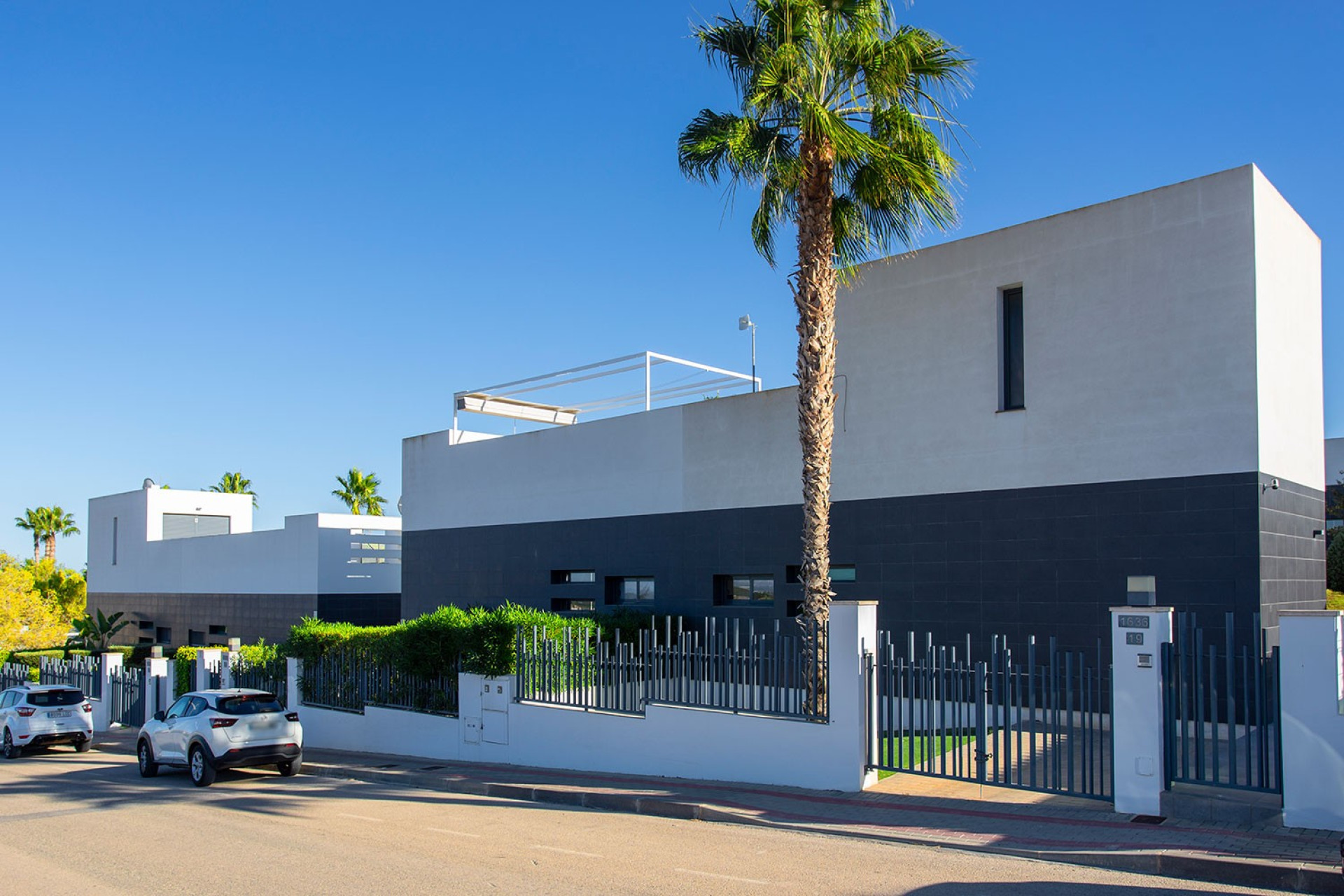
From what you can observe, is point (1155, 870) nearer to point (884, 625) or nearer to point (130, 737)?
point (884, 625)

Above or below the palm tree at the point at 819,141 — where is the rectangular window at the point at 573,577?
below

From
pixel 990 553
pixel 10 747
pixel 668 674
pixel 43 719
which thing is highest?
pixel 990 553

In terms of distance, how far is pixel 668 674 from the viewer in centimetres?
1445

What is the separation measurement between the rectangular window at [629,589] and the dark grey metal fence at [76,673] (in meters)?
14.7

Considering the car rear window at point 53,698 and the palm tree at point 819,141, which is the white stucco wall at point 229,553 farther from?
the palm tree at point 819,141

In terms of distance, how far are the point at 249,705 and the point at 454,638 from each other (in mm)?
3375

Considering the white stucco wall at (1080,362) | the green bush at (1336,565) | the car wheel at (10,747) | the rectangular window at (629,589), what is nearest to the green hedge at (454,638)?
the rectangular window at (629,589)

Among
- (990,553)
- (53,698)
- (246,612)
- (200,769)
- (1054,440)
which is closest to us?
(1054,440)

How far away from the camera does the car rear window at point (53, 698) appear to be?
2173cm

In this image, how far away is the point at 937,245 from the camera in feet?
57.1

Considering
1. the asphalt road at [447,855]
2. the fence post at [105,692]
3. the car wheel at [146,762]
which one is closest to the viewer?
the asphalt road at [447,855]

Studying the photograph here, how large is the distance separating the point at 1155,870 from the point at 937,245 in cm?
1119

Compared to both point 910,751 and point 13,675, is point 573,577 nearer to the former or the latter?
point 910,751

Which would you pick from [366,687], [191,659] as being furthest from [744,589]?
[191,659]
